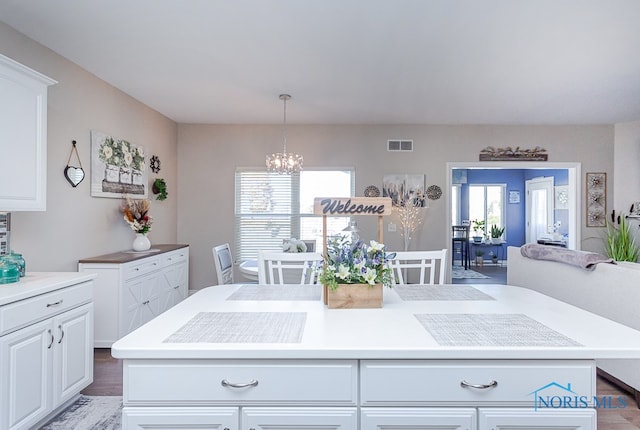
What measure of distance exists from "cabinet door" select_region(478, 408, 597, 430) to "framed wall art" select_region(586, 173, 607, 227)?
548 centimetres

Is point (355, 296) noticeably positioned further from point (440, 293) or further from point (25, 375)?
point (25, 375)

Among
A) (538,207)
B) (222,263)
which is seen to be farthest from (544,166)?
(222,263)

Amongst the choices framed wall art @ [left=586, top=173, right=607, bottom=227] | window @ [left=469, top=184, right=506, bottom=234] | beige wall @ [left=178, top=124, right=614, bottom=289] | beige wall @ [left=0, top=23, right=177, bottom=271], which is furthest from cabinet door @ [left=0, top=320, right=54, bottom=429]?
window @ [left=469, top=184, right=506, bottom=234]

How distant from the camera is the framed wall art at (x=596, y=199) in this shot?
17.9 ft

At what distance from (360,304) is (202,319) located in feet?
2.12

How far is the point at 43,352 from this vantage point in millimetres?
2066

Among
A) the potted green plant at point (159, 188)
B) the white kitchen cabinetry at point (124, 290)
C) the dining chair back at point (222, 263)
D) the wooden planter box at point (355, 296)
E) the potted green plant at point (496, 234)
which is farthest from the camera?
the potted green plant at point (496, 234)

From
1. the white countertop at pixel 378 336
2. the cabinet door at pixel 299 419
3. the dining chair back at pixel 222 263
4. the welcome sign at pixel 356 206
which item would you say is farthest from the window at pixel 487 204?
the cabinet door at pixel 299 419

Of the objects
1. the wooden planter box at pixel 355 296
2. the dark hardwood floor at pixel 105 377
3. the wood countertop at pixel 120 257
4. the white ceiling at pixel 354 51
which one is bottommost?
the dark hardwood floor at pixel 105 377

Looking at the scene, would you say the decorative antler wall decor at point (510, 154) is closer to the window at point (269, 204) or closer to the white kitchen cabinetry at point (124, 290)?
the window at point (269, 204)

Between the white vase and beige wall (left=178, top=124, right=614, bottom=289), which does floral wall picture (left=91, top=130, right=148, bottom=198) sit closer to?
the white vase

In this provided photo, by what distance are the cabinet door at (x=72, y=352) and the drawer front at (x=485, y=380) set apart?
6.70 feet

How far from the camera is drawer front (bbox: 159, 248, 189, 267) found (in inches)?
158

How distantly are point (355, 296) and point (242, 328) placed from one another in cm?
50
